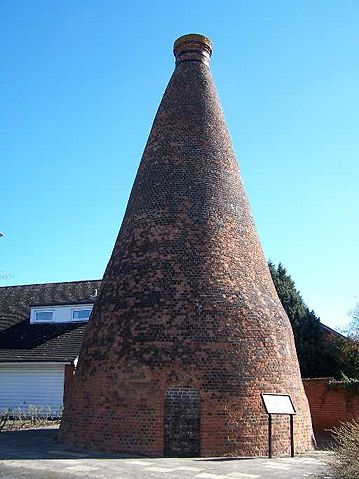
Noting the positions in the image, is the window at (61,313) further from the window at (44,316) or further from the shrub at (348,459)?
the shrub at (348,459)

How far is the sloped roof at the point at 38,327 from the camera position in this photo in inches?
904

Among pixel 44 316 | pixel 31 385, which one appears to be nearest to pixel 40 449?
pixel 31 385

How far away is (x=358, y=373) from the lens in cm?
2397

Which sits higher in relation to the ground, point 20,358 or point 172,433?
point 20,358

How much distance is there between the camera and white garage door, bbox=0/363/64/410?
867 inches

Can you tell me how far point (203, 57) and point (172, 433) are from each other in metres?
11.8

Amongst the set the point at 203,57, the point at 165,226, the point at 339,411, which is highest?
the point at 203,57

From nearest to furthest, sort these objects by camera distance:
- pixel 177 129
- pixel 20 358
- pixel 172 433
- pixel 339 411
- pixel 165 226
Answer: pixel 172 433 < pixel 165 226 < pixel 177 129 < pixel 339 411 < pixel 20 358

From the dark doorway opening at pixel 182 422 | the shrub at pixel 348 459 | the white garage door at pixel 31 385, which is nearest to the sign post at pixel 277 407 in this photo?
the dark doorway opening at pixel 182 422

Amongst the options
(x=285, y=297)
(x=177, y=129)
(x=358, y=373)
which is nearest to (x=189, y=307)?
(x=177, y=129)

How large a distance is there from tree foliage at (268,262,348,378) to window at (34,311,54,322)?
12776mm

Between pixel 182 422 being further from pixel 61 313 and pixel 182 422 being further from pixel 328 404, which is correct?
pixel 61 313

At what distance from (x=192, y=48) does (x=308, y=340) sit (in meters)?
17.8

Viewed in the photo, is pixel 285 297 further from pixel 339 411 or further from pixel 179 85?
pixel 179 85
